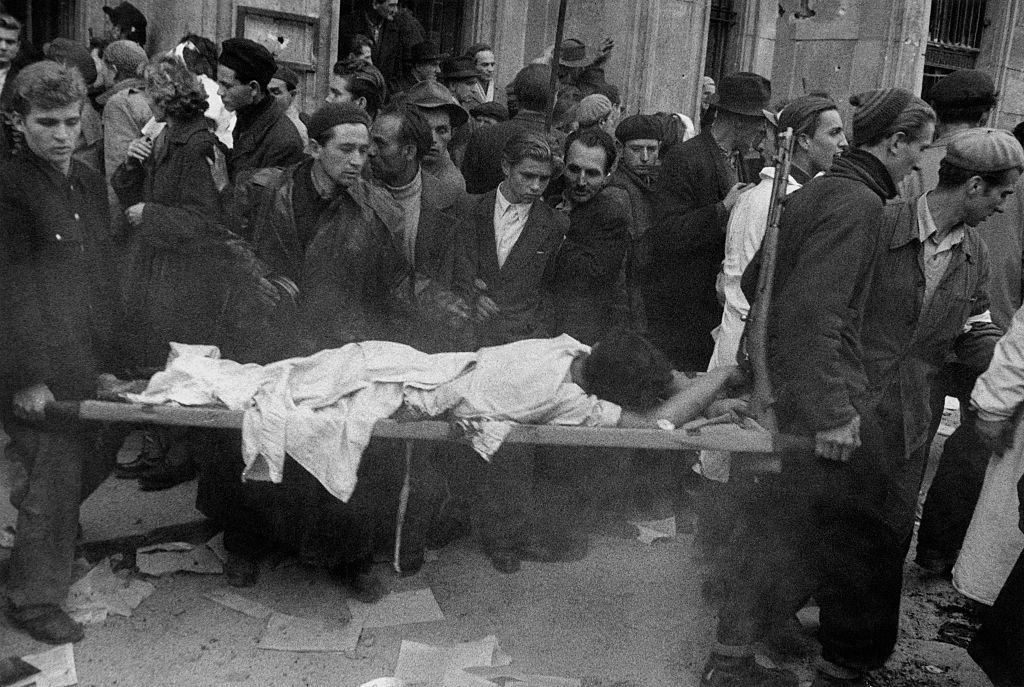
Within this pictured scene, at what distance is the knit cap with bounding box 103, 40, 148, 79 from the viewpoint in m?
6.77

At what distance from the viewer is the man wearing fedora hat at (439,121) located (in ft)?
18.8

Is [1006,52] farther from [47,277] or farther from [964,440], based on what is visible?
[47,277]

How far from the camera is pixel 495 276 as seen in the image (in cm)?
484

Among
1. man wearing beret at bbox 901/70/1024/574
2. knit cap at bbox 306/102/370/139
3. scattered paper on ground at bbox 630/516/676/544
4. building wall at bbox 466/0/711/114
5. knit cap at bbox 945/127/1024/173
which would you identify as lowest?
scattered paper on ground at bbox 630/516/676/544

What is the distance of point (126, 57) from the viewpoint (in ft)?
22.2

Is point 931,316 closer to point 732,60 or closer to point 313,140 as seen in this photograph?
point 313,140

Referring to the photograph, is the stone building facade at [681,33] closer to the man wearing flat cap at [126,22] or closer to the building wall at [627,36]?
the building wall at [627,36]

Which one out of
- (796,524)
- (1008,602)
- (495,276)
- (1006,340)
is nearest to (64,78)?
(495,276)

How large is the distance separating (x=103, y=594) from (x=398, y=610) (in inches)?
44.5

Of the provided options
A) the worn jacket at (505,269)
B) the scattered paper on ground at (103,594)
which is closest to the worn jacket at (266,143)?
the worn jacket at (505,269)

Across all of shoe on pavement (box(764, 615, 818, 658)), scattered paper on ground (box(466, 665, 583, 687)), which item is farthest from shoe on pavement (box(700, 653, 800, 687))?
scattered paper on ground (box(466, 665, 583, 687))

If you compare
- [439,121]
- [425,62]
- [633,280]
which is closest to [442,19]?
[425,62]

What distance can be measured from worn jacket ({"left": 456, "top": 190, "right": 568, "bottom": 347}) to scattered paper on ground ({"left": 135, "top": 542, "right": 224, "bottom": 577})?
1.45 meters

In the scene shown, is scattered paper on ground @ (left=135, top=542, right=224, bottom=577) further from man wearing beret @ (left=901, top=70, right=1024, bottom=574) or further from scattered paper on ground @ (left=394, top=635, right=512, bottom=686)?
man wearing beret @ (left=901, top=70, right=1024, bottom=574)
